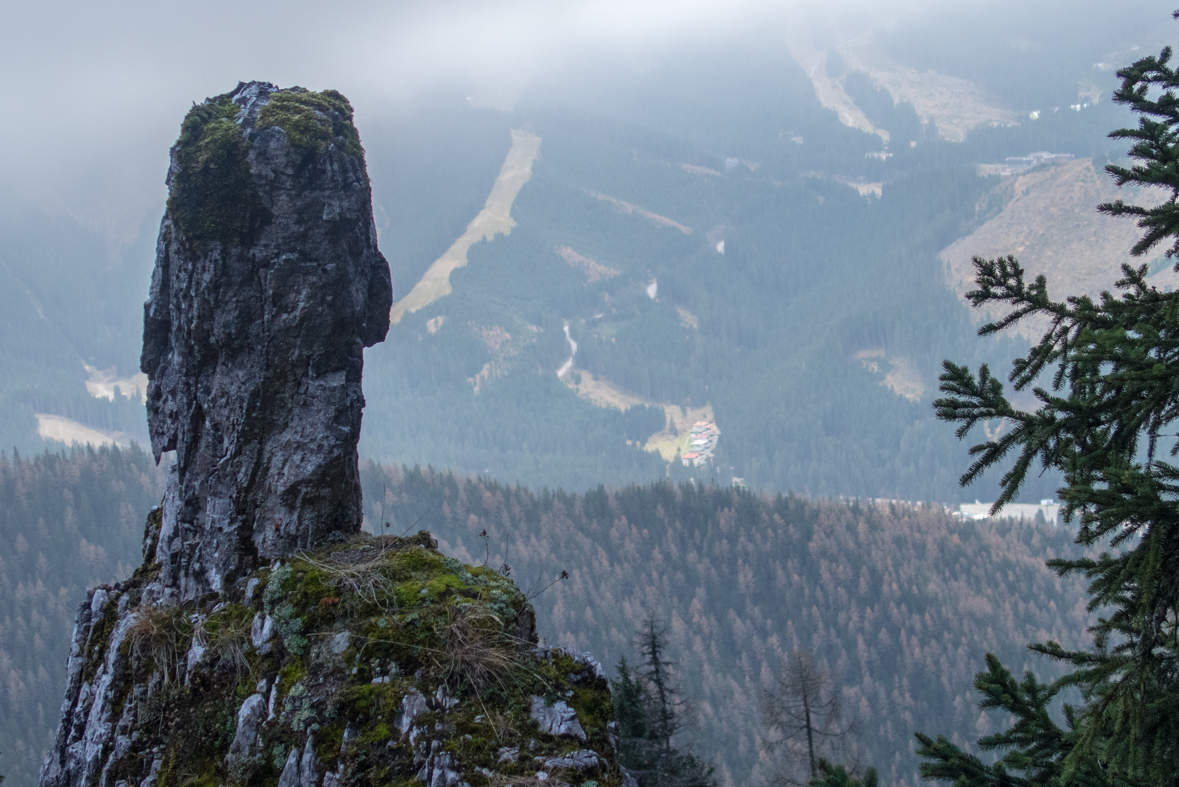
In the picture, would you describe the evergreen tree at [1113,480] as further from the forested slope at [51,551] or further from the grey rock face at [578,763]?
the forested slope at [51,551]

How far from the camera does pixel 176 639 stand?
1066cm

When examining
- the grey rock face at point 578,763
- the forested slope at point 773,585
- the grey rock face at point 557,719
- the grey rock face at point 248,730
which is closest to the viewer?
the grey rock face at point 578,763

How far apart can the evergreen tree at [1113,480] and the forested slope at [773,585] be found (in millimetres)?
87096

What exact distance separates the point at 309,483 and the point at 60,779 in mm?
4744

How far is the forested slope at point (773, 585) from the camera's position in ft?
330

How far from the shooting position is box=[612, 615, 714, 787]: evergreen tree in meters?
26.5

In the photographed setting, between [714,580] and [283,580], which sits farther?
[714,580]

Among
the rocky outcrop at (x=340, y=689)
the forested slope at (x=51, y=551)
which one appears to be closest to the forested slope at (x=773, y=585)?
the forested slope at (x=51, y=551)

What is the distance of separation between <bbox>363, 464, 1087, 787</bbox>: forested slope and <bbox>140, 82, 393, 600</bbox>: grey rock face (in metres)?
86.3

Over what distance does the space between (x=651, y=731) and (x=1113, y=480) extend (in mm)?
23874

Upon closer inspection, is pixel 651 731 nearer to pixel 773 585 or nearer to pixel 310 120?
pixel 310 120

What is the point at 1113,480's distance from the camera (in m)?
7.14

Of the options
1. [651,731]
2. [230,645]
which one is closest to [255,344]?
[230,645]

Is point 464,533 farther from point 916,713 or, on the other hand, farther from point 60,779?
point 60,779
